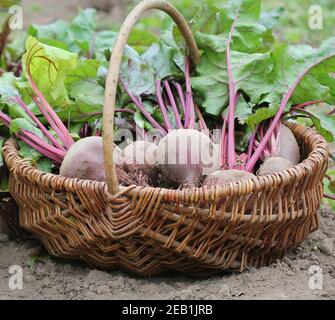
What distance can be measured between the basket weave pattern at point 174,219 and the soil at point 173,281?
0.04 metres

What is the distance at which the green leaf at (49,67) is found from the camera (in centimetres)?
229

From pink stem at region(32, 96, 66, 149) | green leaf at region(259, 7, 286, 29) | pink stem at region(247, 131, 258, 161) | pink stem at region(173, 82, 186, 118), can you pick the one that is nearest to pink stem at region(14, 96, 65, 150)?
pink stem at region(32, 96, 66, 149)

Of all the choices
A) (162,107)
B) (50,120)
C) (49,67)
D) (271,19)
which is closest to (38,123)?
(50,120)

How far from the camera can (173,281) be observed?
208 centimetres

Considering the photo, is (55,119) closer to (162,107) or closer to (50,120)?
(50,120)

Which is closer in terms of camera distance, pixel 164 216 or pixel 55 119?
pixel 164 216

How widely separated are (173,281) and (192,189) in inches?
14.8

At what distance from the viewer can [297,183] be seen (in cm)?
201

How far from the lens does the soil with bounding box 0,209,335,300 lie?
1941mm

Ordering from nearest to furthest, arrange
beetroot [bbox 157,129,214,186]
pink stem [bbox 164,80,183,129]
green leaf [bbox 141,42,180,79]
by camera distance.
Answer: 1. beetroot [bbox 157,129,214,186]
2. pink stem [bbox 164,80,183,129]
3. green leaf [bbox 141,42,180,79]

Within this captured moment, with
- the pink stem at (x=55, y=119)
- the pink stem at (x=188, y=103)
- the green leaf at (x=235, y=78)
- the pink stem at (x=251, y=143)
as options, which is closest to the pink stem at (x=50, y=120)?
the pink stem at (x=55, y=119)

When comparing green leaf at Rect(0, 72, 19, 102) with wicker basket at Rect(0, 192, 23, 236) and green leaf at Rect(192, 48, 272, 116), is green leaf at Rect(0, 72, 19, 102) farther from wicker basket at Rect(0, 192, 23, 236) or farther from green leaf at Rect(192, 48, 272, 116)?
green leaf at Rect(192, 48, 272, 116)

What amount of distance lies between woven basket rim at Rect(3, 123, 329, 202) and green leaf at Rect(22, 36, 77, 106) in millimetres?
287

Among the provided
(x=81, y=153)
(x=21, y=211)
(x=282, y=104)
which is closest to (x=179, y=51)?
(x=282, y=104)
